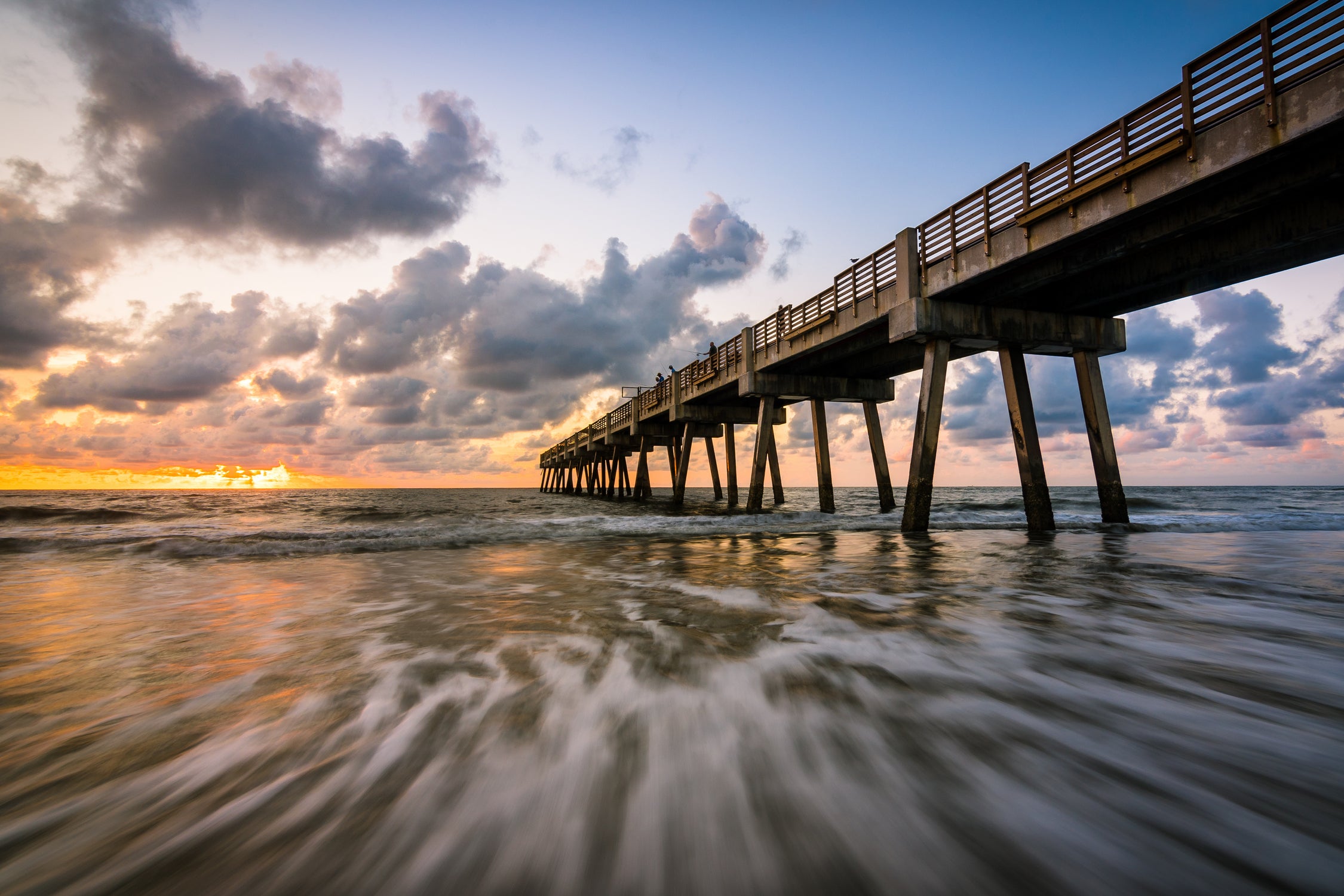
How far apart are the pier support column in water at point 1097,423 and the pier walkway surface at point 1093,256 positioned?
0.04 m

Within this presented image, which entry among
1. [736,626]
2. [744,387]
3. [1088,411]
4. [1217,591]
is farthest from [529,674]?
[744,387]

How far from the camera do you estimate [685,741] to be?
2.62m

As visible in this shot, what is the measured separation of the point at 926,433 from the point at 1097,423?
14.3 ft

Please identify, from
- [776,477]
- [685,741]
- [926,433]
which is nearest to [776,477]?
[776,477]

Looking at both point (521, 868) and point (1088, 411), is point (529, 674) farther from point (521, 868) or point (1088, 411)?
point (1088, 411)

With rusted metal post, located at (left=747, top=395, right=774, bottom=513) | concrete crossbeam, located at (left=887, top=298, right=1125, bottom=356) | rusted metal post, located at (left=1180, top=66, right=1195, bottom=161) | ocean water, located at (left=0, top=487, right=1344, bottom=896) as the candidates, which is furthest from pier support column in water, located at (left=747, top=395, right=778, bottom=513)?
ocean water, located at (left=0, top=487, right=1344, bottom=896)

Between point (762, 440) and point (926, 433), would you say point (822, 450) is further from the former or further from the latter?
point (926, 433)

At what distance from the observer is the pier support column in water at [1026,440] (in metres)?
13.7

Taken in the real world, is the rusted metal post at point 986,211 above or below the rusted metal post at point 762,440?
above

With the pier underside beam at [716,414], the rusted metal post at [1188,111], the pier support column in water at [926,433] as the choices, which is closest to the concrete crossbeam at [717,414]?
the pier underside beam at [716,414]

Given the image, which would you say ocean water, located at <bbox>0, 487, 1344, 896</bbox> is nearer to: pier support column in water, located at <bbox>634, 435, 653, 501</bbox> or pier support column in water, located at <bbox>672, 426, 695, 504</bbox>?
pier support column in water, located at <bbox>672, 426, 695, 504</bbox>

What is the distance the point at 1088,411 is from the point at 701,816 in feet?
52.7

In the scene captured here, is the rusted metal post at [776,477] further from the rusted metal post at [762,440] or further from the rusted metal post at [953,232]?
the rusted metal post at [953,232]

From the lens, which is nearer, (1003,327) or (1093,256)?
(1093,256)
